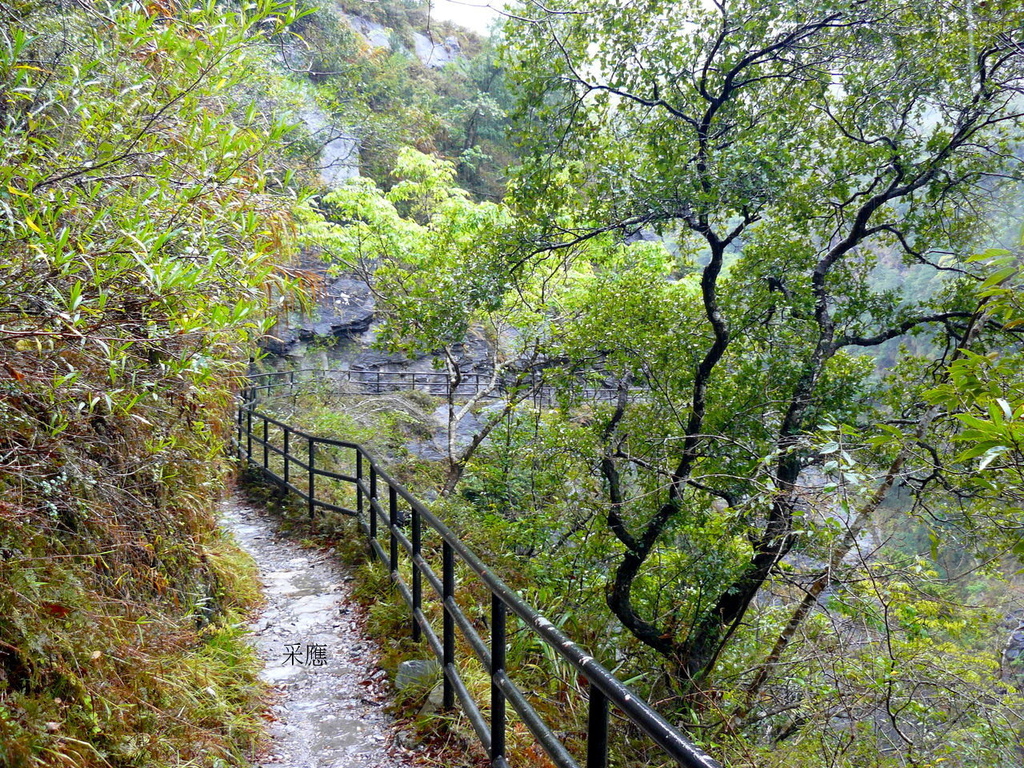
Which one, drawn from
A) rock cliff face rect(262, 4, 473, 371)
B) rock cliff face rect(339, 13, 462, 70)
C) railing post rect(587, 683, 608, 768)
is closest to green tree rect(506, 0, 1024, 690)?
railing post rect(587, 683, 608, 768)

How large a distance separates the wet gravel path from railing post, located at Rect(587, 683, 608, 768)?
192cm

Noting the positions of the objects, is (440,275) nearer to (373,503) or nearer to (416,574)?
(373,503)

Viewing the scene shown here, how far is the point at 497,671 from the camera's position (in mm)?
2424

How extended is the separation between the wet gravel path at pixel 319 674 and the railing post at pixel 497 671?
87 centimetres

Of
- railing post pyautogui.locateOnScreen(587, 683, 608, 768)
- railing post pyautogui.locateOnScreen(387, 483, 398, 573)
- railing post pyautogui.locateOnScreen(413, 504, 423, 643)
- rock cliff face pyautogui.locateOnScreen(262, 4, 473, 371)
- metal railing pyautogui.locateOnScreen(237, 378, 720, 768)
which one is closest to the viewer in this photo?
metal railing pyautogui.locateOnScreen(237, 378, 720, 768)

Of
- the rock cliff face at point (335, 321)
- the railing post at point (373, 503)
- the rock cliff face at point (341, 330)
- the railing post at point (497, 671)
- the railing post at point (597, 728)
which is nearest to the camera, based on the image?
the railing post at point (597, 728)

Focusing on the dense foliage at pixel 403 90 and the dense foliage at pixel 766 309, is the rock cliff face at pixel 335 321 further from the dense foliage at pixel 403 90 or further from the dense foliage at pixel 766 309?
the dense foliage at pixel 766 309

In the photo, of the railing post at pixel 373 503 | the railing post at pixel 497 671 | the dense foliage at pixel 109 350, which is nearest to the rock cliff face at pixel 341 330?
the railing post at pixel 373 503

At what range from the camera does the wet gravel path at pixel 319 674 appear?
10.8 ft

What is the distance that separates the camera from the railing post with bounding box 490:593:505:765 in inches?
93.3

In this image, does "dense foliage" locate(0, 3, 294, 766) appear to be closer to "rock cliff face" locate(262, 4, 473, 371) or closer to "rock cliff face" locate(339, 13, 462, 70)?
"rock cliff face" locate(262, 4, 473, 371)

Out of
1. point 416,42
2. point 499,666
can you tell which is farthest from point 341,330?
point 499,666

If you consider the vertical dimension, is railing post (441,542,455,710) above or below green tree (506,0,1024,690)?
below

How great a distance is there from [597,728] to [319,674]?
10.2 ft
